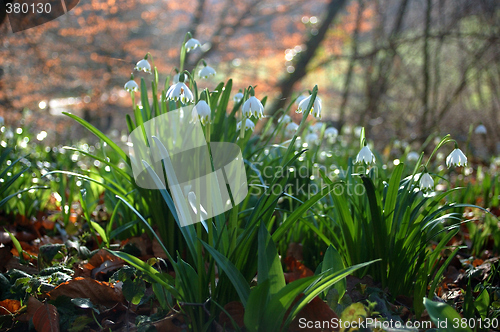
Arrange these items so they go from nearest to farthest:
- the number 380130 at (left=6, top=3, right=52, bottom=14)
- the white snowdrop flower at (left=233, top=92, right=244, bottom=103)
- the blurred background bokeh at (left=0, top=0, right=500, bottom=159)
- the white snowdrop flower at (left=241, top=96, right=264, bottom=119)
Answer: the white snowdrop flower at (left=241, top=96, right=264, bottom=119) → the white snowdrop flower at (left=233, top=92, right=244, bottom=103) → the number 380130 at (left=6, top=3, right=52, bottom=14) → the blurred background bokeh at (left=0, top=0, right=500, bottom=159)

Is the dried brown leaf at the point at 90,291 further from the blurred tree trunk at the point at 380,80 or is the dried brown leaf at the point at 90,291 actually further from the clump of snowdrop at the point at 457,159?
the blurred tree trunk at the point at 380,80

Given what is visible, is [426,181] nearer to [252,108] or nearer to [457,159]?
[457,159]

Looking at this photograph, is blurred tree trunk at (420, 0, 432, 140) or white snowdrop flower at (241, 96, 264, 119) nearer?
white snowdrop flower at (241, 96, 264, 119)

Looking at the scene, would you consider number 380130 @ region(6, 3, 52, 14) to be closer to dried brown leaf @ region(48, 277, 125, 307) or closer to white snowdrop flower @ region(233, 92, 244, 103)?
white snowdrop flower @ region(233, 92, 244, 103)

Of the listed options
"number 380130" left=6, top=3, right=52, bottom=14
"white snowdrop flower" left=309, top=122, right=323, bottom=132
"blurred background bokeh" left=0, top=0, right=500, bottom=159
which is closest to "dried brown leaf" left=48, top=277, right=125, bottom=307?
"white snowdrop flower" left=309, top=122, right=323, bottom=132

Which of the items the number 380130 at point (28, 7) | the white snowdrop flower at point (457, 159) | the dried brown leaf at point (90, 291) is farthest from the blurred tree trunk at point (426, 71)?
the dried brown leaf at point (90, 291)

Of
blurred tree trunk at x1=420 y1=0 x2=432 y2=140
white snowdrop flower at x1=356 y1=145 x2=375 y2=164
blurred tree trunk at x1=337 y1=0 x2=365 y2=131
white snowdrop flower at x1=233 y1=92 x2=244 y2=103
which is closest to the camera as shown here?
white snowdrop flower at x1=356 y1=145 x2=375 y2=164

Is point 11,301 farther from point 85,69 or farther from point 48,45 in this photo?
point 85,69

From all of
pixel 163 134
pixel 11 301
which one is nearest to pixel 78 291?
pixel 11 301
